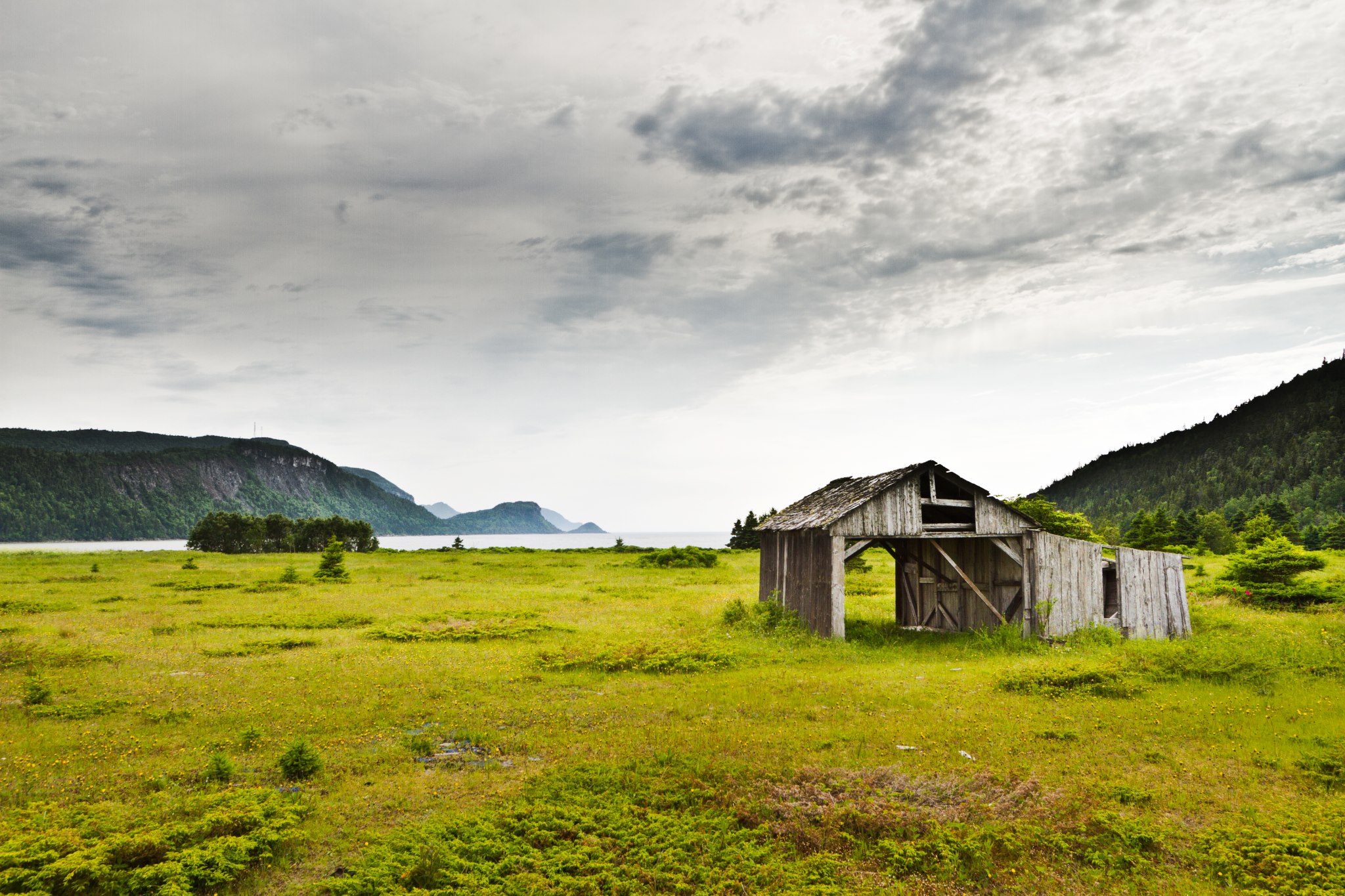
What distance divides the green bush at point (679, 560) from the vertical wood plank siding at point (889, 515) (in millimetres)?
32417

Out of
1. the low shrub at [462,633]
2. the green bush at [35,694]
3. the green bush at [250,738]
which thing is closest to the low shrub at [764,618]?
the low shrub at [462,633]

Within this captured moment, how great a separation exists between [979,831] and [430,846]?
7.18 meters

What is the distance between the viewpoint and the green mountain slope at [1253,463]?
448ft

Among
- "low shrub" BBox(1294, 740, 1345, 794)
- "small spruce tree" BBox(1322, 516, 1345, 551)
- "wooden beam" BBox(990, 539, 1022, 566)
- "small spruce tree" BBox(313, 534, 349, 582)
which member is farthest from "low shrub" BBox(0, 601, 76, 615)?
"small spruce tree" BBox(1322, 516, 1345, 551)

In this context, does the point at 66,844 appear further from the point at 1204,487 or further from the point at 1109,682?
the point at 1204,487

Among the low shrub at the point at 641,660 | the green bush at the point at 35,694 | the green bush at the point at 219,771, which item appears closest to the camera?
the green bush at the point at 219,771

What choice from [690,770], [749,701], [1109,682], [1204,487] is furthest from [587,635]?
[1204,487]

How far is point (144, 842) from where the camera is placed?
888 cm

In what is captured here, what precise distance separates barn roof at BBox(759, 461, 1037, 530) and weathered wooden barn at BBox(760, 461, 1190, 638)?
66mm

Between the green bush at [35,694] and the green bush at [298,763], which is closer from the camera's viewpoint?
the green bush at [298,763]

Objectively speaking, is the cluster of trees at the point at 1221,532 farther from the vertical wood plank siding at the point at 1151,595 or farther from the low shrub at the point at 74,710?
the low shrub at the point at 74,710

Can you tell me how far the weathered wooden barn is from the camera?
76.3 feet

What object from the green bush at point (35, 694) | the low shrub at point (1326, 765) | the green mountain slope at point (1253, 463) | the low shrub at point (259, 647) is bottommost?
the green bush at point (35, 694)

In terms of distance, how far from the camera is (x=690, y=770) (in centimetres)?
1204
